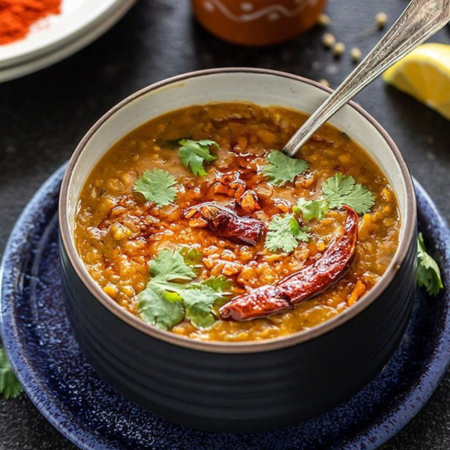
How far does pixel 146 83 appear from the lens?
381 centimetres

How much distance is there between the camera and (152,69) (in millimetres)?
3857

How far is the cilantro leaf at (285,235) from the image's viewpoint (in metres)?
2.30

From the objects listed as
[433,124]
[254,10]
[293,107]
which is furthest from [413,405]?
[254,10]

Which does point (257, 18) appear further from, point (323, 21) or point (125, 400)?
point (125, 400)

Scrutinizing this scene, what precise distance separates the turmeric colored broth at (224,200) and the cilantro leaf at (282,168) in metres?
0.02

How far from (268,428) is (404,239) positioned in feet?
1.99

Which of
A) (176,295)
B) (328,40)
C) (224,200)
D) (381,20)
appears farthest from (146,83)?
(176,295)

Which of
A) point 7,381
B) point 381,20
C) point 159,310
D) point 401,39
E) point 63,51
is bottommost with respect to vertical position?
point 7,381

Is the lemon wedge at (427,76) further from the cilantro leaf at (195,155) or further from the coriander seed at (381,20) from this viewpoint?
the cilantro leaf at (195,155)

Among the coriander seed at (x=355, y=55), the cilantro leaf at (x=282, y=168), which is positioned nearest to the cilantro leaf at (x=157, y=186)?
the cilantro leaf at (x=282, y=168)

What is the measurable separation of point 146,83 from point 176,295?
1.82 metres

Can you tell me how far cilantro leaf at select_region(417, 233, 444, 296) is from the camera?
8.84ft

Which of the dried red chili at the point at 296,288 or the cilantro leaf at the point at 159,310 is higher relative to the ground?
the dried red chili at the point at 296,288

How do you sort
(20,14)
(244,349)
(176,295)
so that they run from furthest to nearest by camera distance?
(20,14) → (176,295) → (244,349)
